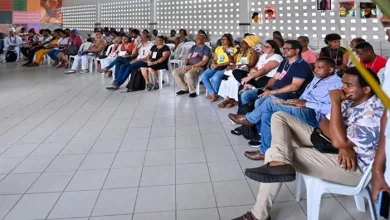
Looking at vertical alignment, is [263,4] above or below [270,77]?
above

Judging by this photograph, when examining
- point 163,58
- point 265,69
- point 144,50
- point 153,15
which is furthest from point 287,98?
→ point 153,15

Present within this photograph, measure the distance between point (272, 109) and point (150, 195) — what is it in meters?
1.30

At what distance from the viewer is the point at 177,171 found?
9.62 ft

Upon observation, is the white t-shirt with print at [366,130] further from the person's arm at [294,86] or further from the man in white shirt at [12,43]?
the man in white shirt at [12,43]

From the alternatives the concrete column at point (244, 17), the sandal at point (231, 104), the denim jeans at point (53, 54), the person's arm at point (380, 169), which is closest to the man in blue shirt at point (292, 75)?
the sandal at point (231, 104)

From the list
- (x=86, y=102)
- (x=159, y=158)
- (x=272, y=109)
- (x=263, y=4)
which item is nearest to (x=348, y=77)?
(x=272, y=109)

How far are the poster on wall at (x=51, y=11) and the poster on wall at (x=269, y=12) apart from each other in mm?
10589

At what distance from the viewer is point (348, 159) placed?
6.22ft

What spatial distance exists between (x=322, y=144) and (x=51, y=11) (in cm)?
1503

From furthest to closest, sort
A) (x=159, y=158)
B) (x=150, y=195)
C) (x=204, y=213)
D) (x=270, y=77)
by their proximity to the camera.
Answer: (x=270, y=77)
(x=159, y=158)
(x=150, y=195)
(x=204, y=213)

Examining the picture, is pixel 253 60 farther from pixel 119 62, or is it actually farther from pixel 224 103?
pixel 119 62

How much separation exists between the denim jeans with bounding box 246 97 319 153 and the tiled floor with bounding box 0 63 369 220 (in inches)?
9.6

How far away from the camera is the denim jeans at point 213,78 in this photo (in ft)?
18.3

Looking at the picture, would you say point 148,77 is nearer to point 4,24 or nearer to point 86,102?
point 86,102
